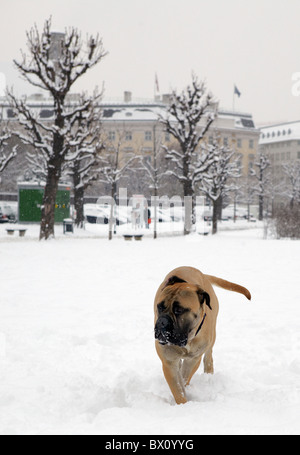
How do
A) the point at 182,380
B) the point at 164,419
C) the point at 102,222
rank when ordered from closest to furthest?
the point at 164,419 < the point at 182,380 < the point at 102,222

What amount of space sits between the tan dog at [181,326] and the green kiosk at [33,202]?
30.5m

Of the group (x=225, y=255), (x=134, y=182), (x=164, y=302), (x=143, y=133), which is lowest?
(x=225, y=255)

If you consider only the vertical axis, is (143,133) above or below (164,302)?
above

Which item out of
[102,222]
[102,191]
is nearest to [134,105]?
[102,191]

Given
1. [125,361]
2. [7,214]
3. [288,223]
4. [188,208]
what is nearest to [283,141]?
[7,214]

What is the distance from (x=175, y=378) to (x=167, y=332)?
61 cm

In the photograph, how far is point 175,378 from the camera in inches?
146

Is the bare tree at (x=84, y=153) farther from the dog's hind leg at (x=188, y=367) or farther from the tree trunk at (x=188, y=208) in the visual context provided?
the dog's hind leg at (x=188, y=367)

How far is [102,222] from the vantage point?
1465 inches

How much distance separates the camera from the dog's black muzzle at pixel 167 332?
3316 millimetres

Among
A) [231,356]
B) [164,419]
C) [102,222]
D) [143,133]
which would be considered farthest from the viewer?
[143,133]
